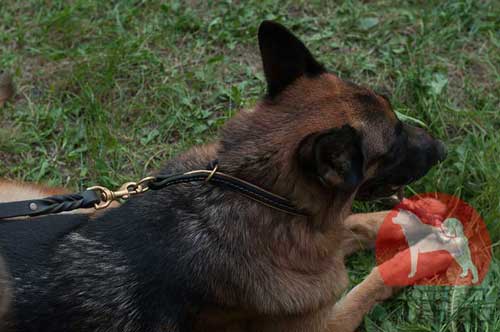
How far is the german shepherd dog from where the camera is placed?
10.6ft

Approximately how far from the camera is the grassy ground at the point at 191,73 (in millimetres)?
5062

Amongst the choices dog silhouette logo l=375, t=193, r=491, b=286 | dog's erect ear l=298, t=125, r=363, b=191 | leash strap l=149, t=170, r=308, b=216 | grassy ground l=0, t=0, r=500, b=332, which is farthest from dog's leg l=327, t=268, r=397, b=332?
dog's erect ear l=298, t=125, r=363, b=191

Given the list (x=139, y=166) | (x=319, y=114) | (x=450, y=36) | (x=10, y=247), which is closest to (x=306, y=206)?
(x=319, y=114)

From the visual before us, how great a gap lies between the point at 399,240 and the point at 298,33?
7.55ft

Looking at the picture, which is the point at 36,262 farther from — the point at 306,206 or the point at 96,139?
the point at 96,139

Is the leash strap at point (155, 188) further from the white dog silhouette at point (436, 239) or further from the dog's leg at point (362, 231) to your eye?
the white dog silhouette at point (436, 239)

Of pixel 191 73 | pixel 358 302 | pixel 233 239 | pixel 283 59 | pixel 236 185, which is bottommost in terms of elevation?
pixel 358 302

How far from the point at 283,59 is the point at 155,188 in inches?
38.7

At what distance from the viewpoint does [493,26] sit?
5.60 metres

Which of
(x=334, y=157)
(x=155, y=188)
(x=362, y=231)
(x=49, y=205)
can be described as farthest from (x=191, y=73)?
(x=334, y=157)

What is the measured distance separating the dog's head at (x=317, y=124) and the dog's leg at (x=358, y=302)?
766 mm

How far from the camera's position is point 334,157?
299 cm

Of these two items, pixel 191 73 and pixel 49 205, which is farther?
pixel 191 73

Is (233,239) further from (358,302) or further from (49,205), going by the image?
(358,302)
